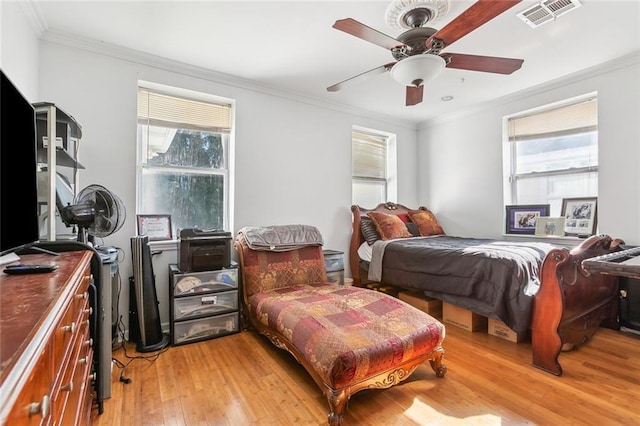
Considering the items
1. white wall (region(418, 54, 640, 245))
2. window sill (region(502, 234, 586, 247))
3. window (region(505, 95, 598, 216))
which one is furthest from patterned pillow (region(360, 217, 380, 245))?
window (region(505, 95, 598, 216))

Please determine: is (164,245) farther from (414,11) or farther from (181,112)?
(414,11)

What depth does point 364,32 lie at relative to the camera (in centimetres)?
172

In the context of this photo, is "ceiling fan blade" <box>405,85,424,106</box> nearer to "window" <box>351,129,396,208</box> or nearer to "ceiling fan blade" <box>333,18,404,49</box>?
"ceiling fan blade" <box>333,18,404,49</box>

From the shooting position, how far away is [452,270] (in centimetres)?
273

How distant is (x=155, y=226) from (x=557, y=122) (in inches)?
175

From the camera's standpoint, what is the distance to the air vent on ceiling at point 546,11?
6.61 ft

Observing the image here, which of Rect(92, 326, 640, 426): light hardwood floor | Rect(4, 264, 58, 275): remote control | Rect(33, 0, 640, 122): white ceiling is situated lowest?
Rect(92, 326, 640, 426): light hardwood floor

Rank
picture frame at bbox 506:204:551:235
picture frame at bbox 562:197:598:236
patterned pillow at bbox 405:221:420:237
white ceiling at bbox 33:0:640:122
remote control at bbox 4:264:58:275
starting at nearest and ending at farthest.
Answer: remote control at bbox 4:264:58:275
white ceiling at bbox 33:0:640:122
picture frame at bbox 562:197:598:236
picture frame at bbox 506:204:551:235
patterned pillow at bbox 405:221:420:237

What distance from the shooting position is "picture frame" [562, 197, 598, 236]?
3.05 m

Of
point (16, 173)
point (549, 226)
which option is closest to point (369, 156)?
point (549, 226)

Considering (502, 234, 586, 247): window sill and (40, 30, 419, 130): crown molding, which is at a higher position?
(40, 30, 419, 130): crown molding

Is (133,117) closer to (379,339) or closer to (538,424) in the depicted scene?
(379,339)

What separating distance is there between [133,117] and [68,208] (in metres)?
Answer: 1.21

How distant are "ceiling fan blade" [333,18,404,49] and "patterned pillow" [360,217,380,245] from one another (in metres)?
2.30
